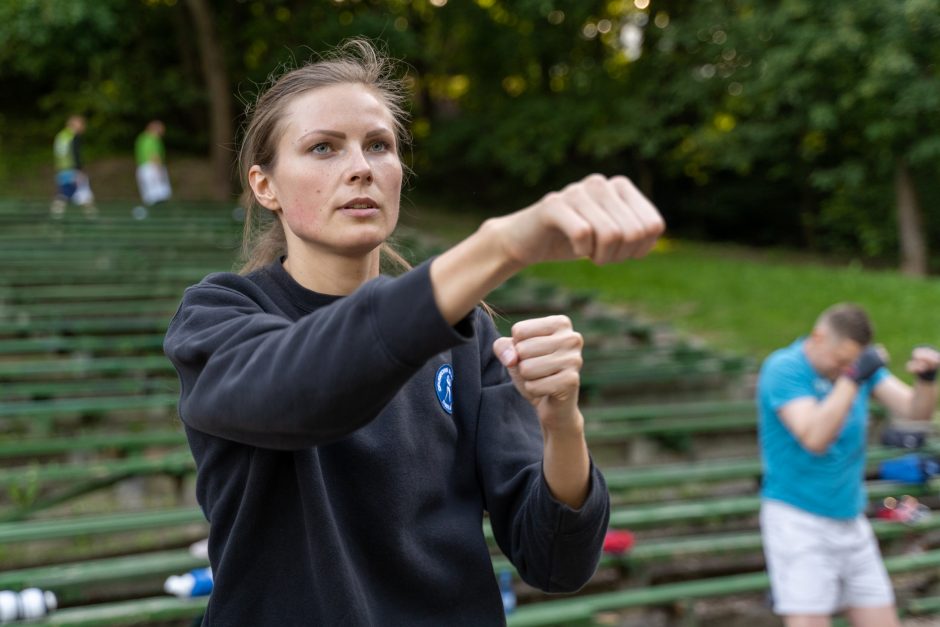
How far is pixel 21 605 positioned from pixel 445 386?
2.78m

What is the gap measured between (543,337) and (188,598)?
304 cm

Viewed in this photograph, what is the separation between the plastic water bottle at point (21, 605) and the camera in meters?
3.54

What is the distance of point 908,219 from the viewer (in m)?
13.6

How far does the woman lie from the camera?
3.55 feet

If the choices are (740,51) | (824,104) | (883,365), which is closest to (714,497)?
(883,365)

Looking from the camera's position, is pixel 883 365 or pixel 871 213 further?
pixel 871 213

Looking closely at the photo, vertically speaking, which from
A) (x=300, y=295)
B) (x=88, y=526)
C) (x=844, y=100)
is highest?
(x=844, y=100)

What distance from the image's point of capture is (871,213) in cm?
1555

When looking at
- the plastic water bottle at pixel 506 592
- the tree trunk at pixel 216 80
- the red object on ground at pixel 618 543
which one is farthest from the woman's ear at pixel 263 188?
the tree trunk at pixel 216 80

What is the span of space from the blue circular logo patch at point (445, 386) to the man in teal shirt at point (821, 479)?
2720 millimetres

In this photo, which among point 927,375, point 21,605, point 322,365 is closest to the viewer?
point 322,365

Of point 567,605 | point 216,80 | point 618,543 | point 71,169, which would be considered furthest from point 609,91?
point 567,605

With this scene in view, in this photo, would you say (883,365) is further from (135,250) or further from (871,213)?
(871,213)

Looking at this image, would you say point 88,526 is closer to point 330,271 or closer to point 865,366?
point 330,271
